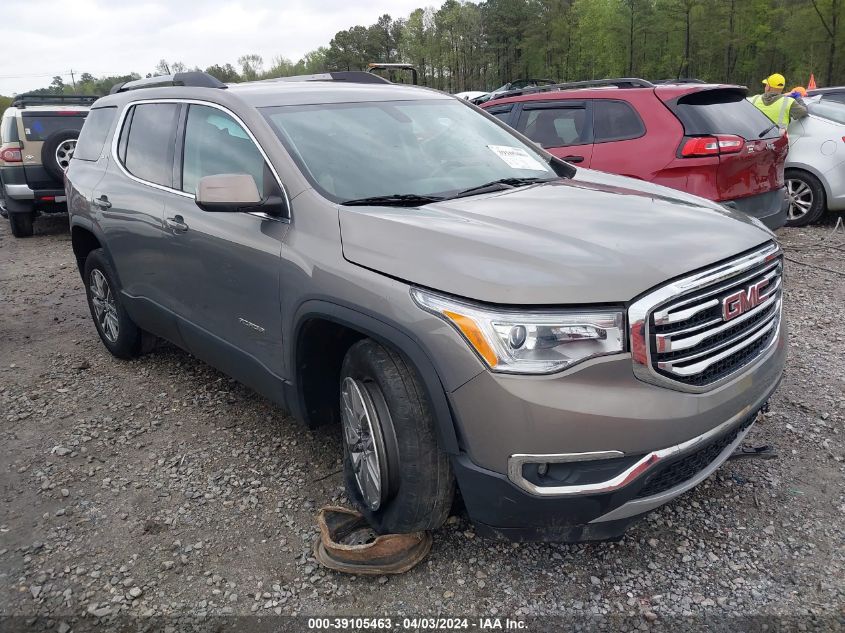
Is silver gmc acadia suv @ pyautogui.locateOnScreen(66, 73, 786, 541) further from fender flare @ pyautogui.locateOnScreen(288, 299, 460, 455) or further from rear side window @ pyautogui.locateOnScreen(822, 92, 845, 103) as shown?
rear side window @ pyautogui.locateOnScreen(822, 92, 845, 103)

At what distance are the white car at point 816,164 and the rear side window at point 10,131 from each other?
10526mm

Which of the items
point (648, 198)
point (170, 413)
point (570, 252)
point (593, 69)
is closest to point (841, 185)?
point (648, 198)

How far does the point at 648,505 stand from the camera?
2.22 meters

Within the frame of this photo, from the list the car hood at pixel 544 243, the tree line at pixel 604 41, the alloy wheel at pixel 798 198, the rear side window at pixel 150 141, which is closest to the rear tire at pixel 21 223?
the rear side window at pixel 150 141

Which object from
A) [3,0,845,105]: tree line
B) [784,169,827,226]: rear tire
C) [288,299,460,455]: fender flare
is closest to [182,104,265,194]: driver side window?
[288,299,460,455]: fender flare

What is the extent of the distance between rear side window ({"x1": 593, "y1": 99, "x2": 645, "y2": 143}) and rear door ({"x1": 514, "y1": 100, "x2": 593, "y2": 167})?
0.27ft

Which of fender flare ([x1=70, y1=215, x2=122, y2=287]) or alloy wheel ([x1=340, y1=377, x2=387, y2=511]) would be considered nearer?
alloy wheel ([x1=340, y1=377, x2=387, y2=511])

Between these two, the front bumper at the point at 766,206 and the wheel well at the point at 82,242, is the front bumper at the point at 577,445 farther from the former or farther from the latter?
the front bumper at the point at 766,206

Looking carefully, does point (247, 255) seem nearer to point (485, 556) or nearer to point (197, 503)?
point (197, 503)

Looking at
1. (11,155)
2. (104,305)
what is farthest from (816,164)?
(11,155)

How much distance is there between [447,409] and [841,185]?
736 cm

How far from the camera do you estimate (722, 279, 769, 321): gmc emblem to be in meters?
2.29

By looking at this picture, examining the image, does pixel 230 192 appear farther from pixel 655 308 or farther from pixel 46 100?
pixel 46 100

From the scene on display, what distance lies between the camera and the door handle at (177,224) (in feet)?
11.4
